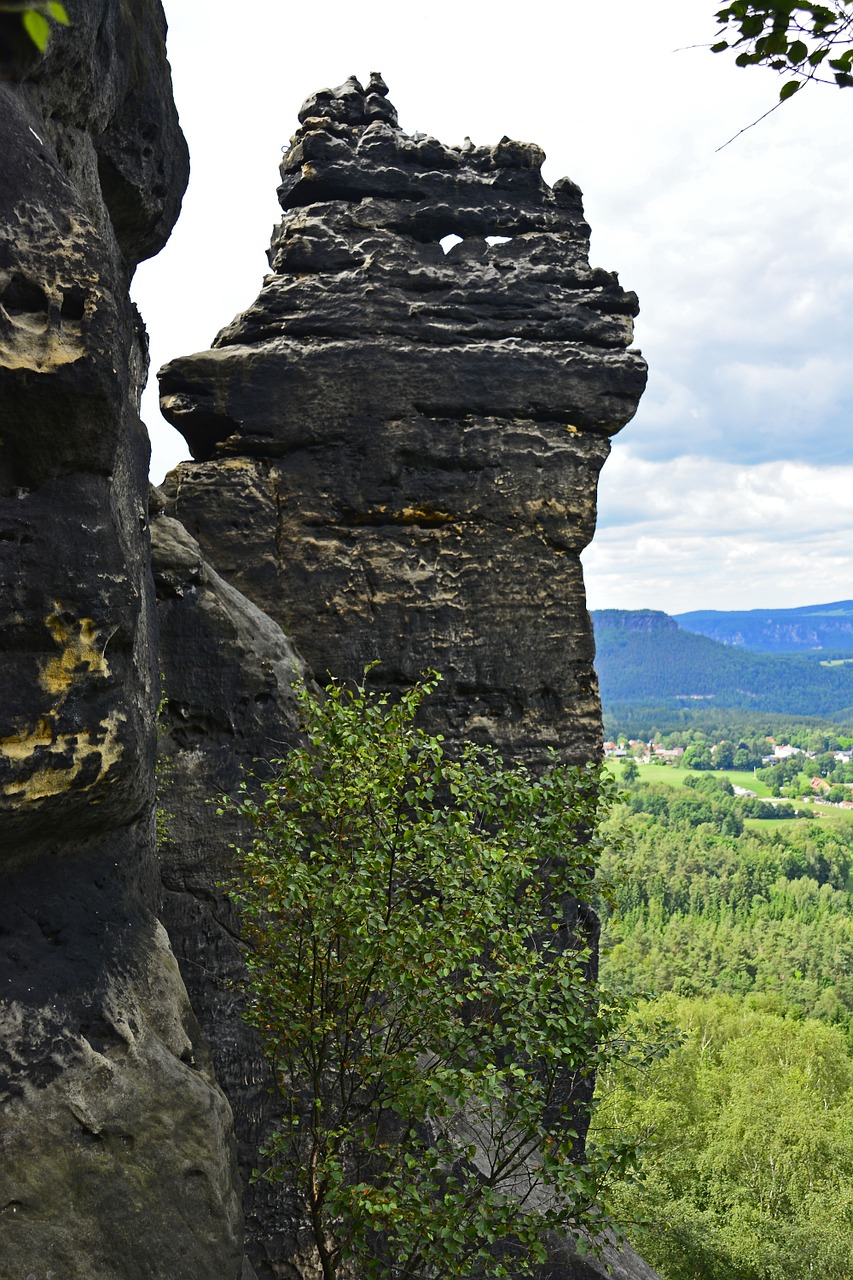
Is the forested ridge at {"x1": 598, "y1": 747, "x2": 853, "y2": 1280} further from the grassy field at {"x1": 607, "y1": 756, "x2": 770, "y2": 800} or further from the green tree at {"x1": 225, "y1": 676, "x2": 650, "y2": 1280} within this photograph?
the grassy field at {"x1": 607, "y1": 756, "x2": 770, "y2": 800}

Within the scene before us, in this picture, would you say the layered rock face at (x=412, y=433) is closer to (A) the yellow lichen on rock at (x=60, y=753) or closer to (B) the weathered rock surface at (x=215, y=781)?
(B) the weathered rock surface at (x=215, y=781)

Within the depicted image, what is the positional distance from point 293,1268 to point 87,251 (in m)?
9.41

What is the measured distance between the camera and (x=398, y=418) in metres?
13.2

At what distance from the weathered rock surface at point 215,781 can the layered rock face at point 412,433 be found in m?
2.01

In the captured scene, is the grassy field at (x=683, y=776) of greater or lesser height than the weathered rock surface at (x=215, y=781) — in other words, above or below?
below

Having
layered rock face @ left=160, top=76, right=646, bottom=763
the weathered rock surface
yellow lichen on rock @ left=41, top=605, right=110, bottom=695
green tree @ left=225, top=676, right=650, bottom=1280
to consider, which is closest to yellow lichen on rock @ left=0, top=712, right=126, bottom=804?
yellow lichen on rock @ left=41, top=605, right=110, bottom=695

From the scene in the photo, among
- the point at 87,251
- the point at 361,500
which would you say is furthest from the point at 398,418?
the point at 87,251

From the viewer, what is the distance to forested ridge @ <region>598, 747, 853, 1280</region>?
21531 millimetres

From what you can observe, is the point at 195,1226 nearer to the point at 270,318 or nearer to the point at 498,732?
the point at 498,732

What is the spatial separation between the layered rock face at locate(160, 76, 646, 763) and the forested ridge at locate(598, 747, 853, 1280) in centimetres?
364

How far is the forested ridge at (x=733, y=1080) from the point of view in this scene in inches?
848

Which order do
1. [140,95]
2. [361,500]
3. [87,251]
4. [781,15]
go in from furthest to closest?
[361,500] < [140,95] < [87,251] < [781,15]

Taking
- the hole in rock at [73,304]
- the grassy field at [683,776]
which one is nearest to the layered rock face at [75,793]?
the hole in rock at [73,304]

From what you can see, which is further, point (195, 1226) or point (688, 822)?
point (688, 822)
